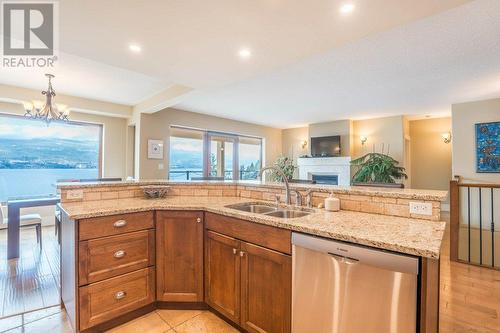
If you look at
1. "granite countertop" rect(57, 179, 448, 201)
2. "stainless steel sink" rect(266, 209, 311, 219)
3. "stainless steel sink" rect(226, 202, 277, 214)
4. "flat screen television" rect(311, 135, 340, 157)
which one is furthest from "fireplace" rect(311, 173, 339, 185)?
"stainless steel sink" rect(266, 209, 311, 219)

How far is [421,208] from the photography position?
1.67 metres

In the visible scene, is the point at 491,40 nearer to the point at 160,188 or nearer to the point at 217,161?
the point at 160,188

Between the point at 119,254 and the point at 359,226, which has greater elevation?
the point at 359,226

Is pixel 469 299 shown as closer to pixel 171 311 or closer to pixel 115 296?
pixel 171 311

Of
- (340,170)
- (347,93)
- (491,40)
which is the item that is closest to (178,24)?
(491,40)

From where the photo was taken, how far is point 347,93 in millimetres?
4508

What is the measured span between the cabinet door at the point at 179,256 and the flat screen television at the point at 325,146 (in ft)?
18.8

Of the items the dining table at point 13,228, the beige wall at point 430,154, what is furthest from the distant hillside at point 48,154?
the beige wall at point 430,154

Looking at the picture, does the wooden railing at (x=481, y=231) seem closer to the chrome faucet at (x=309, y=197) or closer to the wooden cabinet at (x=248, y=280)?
the chrome faucet at (x=309, y=197)

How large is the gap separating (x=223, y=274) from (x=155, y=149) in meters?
4.26

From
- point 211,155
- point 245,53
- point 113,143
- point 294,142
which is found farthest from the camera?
point 294,142

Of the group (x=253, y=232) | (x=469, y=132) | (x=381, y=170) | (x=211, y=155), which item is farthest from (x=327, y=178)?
(x=253, y=232)

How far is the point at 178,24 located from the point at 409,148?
23.6 feet

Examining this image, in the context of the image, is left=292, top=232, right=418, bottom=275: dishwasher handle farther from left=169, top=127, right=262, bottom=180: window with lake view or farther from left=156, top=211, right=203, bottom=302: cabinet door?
left=169, top=127, right=262, bottom=180: window with lake view
